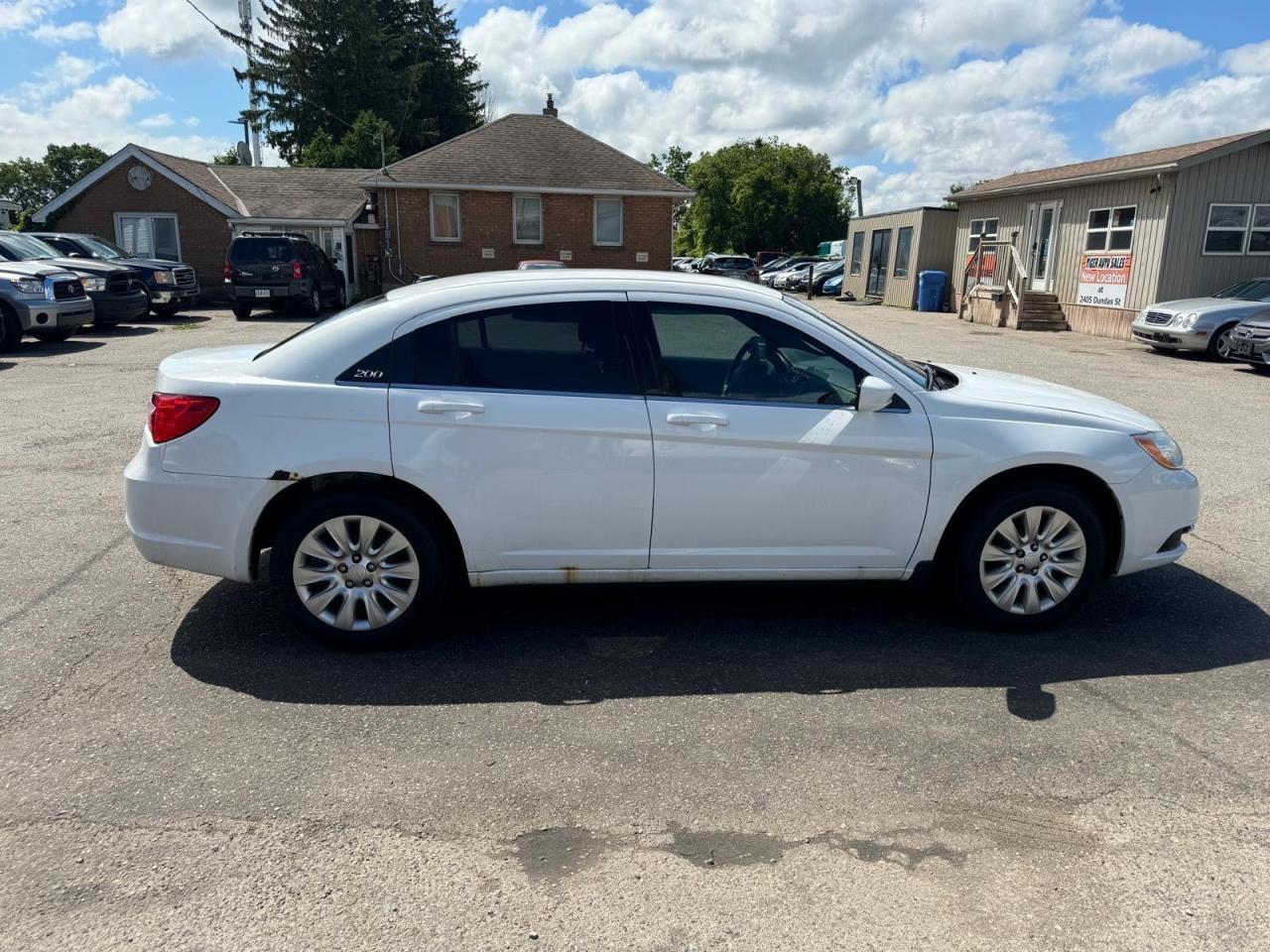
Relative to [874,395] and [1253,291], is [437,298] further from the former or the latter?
[1253,291]

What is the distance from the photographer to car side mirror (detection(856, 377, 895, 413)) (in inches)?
161

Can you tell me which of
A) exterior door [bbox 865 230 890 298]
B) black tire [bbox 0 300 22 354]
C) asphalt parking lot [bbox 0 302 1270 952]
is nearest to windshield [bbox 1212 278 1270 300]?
asphalt parking lot [bbox 0 302 1270 952]

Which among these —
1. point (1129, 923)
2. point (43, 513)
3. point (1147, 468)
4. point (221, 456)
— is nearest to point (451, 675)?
point (221, 456)

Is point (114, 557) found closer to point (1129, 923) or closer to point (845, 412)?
point (845, 412)

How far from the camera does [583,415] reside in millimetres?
4055

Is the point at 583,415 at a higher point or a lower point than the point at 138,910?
higher

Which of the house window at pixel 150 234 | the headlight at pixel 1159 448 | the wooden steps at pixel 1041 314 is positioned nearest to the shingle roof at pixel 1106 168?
the wooden steps at pixel 1041 314

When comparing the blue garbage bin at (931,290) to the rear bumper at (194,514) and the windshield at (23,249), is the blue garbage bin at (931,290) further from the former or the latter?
the rear bumper at (194,514)

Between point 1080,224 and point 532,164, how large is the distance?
15.2 metres

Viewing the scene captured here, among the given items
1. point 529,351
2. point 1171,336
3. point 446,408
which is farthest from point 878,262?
point 446,408

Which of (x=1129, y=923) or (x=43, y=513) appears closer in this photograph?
(x=1129, y=923)

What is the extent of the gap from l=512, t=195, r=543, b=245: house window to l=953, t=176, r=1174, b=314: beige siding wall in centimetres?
1264

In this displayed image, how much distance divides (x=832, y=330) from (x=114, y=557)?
165 inches

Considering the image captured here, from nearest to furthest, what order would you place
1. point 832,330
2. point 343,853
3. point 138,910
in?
point 138,910
point 343,853
point 832,330
